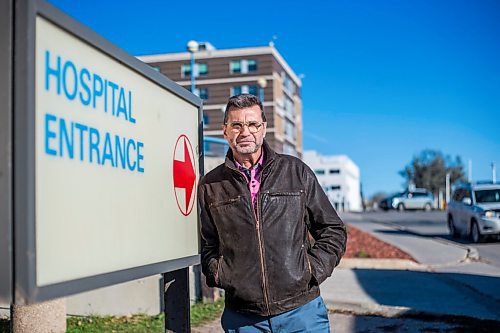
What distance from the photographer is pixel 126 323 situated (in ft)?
20.8

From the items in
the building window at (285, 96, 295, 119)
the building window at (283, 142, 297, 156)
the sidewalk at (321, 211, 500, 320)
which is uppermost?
the building window at (285, 96, 295, 119)

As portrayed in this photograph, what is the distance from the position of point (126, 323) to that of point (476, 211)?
47.0 feet

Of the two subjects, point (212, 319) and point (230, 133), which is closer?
point (230, 133)

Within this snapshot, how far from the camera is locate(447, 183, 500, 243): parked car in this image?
1792cm

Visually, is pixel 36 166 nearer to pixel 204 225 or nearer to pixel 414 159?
pixel 204 225

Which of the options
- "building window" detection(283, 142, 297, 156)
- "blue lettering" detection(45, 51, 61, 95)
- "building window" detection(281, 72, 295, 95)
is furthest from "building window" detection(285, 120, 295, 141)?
"blue lettering" detection(45, 51, 61, 95)

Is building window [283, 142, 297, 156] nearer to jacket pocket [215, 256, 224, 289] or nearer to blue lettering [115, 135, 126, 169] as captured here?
jacket pocket [215, 256, 224, 289]

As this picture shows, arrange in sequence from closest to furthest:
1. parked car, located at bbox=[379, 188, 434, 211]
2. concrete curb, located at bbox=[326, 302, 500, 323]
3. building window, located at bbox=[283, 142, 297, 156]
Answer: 1. concrete curb, located at bbox=[326, 302, 500, 323]
2. parked car, located at bbox=[379, 188, 434, 211]
3. building window, located at bbox=[283, 142, 297, 156]

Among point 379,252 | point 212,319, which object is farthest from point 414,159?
point 212,319

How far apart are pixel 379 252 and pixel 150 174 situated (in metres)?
12.8

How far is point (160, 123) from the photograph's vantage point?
3.12 m

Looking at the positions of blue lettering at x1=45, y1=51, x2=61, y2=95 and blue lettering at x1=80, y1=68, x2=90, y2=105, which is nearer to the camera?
blue lettering at x1=45, y1=51, x2=61, y2=95

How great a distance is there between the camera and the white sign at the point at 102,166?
208cm

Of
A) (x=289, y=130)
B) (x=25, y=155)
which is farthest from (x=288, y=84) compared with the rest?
(x=25, y=155)
